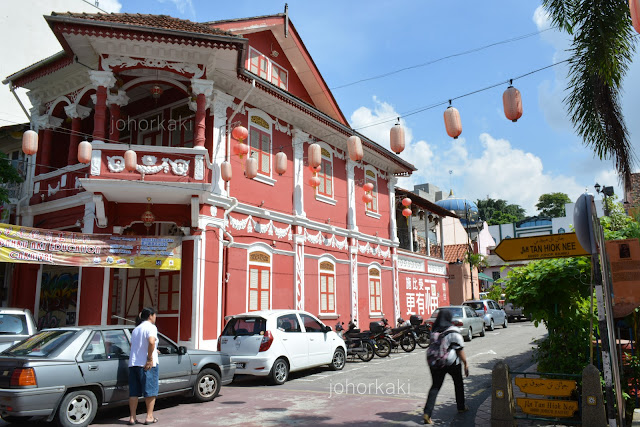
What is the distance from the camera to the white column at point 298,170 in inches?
690

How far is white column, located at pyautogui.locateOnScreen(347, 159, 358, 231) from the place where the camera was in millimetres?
20531

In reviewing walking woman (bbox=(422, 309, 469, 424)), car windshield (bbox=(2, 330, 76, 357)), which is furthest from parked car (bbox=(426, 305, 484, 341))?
car windshield (bbox=(2, 330, 76, 357))

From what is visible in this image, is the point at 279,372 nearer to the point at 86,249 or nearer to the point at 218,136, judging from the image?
the point at 86,249

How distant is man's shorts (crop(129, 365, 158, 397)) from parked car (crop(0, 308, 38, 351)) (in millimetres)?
3666

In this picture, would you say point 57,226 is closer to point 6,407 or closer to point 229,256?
point 229,256

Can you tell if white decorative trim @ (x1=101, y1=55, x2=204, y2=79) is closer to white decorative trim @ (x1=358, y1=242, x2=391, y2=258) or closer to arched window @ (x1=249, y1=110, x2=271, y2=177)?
arched window @ (x1=249, y1=110, x2=271, y2=177)

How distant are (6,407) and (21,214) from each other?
10.8 metres

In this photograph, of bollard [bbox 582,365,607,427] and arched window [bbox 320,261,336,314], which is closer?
bollard [bbox 582,365,607,427]

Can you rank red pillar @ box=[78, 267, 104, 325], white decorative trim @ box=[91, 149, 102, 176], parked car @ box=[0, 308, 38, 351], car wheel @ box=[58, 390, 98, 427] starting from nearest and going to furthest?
car wheel @ box=[58, 390, 98, 427], parked car @ box=[0, 308, 38, 351], white decorative trim @ box=[91, 149, 102, 176], red pillar @ box=[78, 267, 104, 325]

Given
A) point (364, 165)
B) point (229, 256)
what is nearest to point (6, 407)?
point (229, 256)

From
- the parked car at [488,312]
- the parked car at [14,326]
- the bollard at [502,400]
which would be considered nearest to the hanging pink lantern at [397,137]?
the bollard at [502,400]

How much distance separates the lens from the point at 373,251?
2205cm

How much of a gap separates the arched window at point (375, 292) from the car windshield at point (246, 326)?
10.9 meters

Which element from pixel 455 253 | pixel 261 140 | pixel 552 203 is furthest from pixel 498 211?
pixel 261 140
